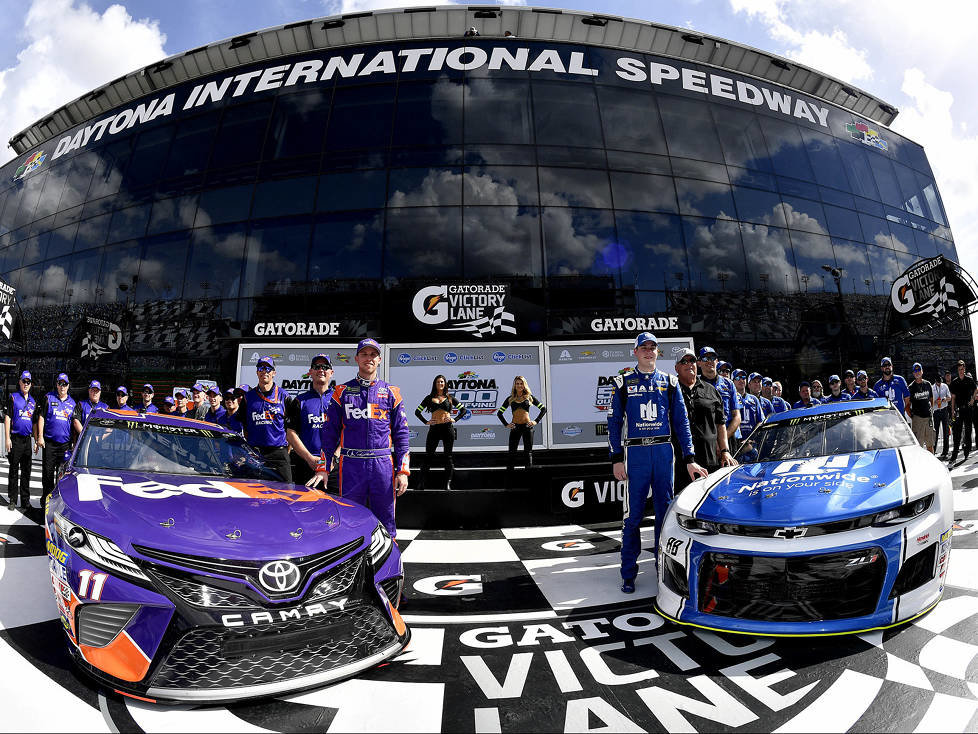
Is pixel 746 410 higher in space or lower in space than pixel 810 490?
higher

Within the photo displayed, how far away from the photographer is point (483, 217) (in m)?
9.27

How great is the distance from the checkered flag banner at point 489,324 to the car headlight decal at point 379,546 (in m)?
6.61

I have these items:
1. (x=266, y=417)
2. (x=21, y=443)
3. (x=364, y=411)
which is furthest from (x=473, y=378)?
(x=21, y=443)

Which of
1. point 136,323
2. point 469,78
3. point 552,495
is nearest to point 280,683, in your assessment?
point 552,495

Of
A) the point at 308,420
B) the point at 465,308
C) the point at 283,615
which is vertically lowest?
the point at 283,615

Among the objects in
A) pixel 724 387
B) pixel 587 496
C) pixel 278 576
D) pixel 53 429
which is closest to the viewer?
pixel 278 576

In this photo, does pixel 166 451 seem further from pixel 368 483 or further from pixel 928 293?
pixel 928 293

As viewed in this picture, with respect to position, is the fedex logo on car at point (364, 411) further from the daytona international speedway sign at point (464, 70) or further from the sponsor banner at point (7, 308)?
the sponsor banner at point (7, 308)

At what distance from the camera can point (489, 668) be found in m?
2.32

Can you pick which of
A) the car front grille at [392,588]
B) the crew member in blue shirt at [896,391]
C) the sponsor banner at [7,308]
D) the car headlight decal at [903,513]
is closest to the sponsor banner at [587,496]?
the car headlight decal at [903,513]

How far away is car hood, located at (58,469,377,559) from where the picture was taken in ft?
6.79

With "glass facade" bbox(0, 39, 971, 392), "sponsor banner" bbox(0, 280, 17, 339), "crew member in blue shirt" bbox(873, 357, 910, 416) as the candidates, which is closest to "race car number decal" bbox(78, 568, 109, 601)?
"glass facade" bbox(0, 39, 971, 392)

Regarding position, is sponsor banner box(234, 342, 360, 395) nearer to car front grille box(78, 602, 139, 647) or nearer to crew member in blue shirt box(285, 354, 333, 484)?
crew member in blue shirt box(285, 354, 333, 484)

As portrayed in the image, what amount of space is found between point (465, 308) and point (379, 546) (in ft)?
22.5
